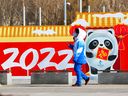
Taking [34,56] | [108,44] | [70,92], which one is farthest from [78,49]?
[34,56]

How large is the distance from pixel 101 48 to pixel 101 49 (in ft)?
0.15

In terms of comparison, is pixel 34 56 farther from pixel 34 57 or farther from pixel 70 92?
pixel 70 92

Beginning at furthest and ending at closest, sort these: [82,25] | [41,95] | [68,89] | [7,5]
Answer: [7,5] < [82,25] < [68,89] < [41,95]

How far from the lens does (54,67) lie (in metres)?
25.3

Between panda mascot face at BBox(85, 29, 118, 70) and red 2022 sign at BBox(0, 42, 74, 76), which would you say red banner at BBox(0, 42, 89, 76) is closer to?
red 2022 sign at BBox(0, 42, 74, 76)

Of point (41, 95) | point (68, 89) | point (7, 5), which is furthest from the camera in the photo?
point (7, 5)


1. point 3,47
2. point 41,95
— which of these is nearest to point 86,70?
point 3,47

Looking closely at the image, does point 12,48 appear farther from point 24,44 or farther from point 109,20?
point 109,20

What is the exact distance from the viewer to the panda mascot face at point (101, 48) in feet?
79.2

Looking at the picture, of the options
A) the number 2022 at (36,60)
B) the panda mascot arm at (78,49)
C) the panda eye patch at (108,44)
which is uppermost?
the panda mascot arm at (78,49)

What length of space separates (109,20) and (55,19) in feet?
151

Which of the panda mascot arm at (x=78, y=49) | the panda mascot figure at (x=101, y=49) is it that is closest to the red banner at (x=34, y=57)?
the panda mascot figure at (x=101, y=49)

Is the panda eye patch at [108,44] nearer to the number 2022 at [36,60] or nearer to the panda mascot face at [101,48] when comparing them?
the panda mascot face at [101,48]

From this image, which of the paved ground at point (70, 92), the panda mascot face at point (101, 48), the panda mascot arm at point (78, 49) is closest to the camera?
the paved ground at point (70, 92)
